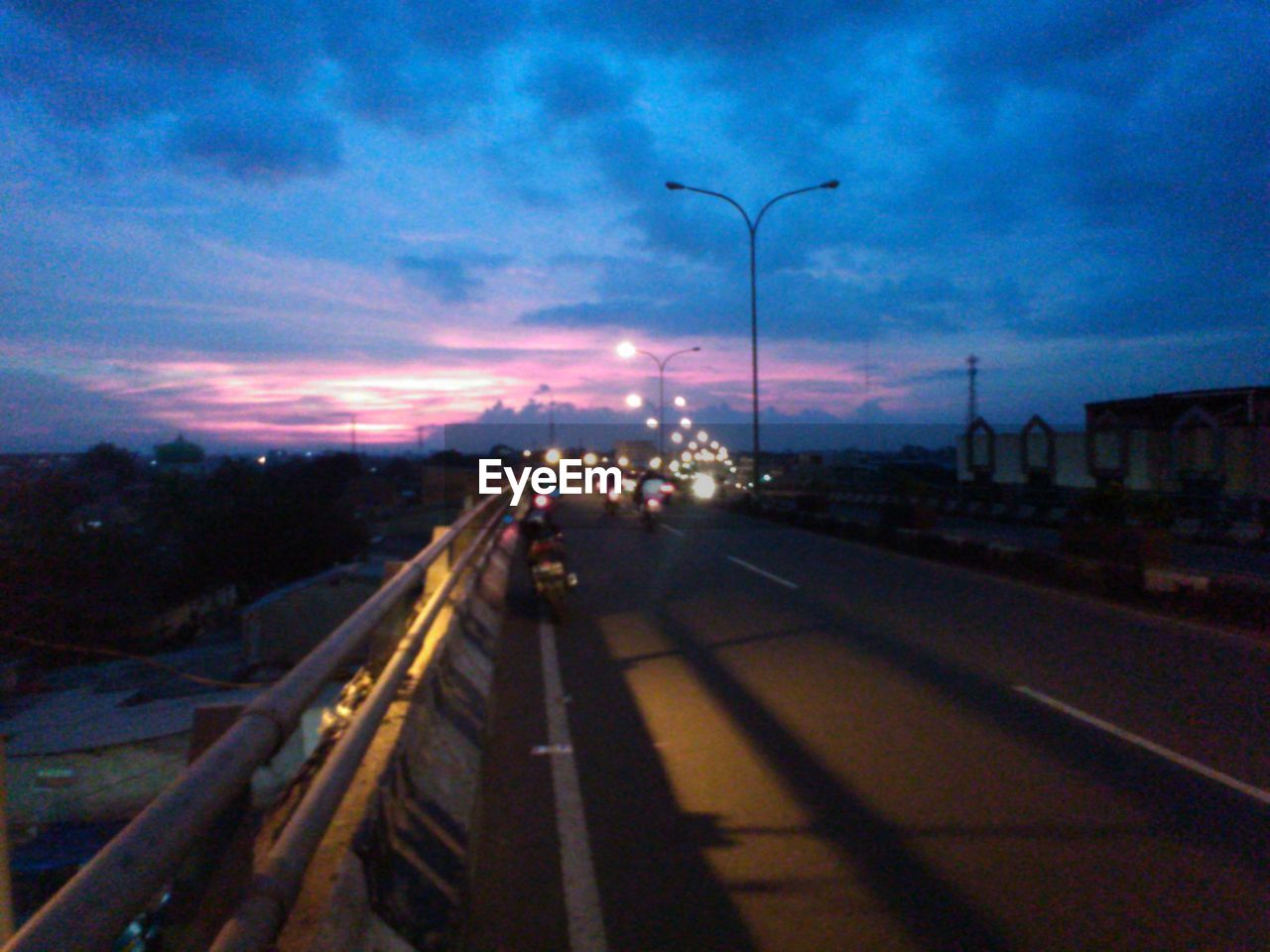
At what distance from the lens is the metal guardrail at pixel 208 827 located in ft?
5.83

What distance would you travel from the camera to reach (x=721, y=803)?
6133 millimetres

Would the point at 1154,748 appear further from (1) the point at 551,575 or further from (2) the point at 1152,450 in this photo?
(2) the point at 1152,450

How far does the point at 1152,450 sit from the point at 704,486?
866 inches

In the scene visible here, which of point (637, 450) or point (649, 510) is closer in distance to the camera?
point (649, 510)

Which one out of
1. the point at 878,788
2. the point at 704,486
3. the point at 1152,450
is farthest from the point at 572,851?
the point at 704,486

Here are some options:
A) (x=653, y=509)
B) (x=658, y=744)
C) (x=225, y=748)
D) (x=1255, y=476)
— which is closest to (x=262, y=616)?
(x=658, y=744)

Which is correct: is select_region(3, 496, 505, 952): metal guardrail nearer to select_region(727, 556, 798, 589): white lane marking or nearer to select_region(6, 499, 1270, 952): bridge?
select_region(6, 499, 1270, 952): bridge

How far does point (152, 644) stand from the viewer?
8.70 metres

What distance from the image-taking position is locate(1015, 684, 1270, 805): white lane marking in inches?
242

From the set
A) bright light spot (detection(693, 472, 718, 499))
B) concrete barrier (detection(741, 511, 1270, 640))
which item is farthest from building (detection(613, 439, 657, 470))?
concrete barrier (detection(741, 511, 1270, 640))

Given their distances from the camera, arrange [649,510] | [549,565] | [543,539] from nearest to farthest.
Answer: [549,565], [543,539], [649,510]

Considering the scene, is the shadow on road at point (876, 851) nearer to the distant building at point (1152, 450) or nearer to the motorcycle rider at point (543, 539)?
the motorcycle rider at point (543, 539)

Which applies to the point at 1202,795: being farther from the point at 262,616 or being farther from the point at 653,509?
A: the point at 653,509

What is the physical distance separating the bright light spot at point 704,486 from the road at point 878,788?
3457 cm
